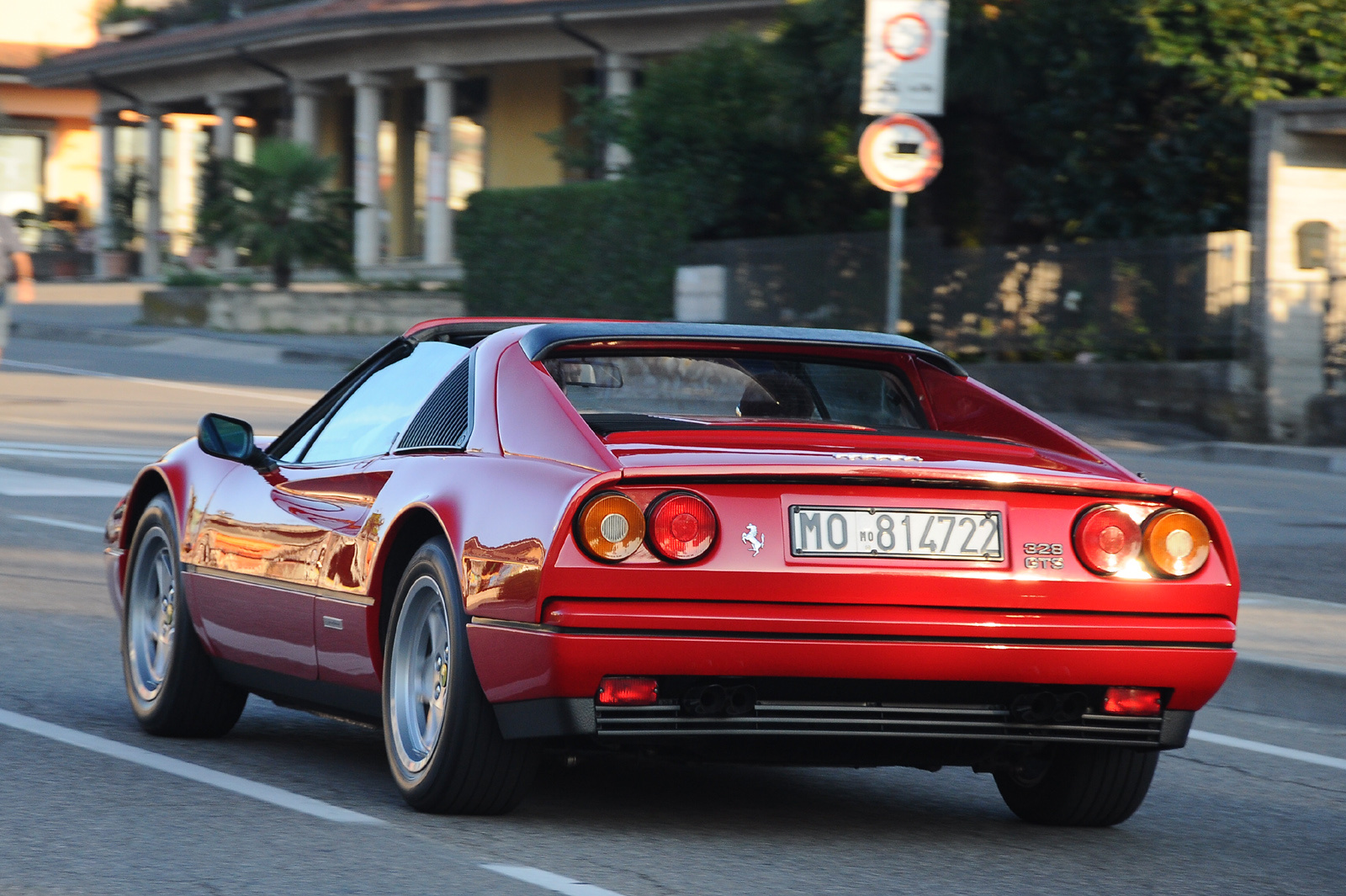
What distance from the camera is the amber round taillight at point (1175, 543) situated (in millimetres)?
4914

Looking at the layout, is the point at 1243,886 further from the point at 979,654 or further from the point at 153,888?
the point at 153,888

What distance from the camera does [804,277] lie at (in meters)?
24.1

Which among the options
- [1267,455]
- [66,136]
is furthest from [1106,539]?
[66,136]

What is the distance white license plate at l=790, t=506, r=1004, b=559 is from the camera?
470 cm

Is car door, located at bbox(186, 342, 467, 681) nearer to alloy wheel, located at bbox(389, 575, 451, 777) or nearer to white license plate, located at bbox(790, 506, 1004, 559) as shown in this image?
alloy wheel, located at bbox(389, 575, 451, 777)

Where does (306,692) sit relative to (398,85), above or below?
below

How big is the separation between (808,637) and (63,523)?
8.47 metres

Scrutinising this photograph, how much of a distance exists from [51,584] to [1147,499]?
6344 millimetres

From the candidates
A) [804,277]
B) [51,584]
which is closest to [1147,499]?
[51,584]

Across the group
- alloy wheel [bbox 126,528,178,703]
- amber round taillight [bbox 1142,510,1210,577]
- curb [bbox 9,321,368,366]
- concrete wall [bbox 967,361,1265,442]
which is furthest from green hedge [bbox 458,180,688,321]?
amber round taillight [bbox 1142,510,1210,577]

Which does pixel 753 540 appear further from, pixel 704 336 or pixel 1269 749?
pixel 1269 749

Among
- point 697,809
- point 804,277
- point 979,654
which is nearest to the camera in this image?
point 979,654

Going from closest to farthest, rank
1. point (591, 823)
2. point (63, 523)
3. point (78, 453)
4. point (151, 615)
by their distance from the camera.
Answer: point (591, 823) → point (151, 615) → point (63, 523) → point (78, 453)

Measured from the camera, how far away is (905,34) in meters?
14.9
